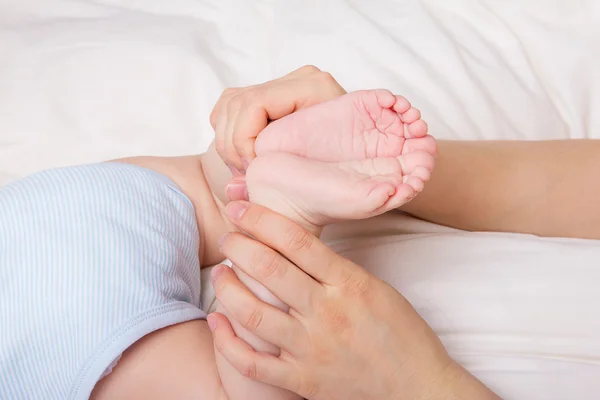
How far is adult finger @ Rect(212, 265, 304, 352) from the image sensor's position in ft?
2.18

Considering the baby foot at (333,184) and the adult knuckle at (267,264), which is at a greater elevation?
the baby foot at (333,184)

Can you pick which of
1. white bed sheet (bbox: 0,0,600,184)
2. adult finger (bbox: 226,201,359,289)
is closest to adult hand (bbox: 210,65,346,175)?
adult finger (bbox: 226,201,359,289)

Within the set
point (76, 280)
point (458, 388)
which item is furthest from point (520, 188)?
point (76, 280)

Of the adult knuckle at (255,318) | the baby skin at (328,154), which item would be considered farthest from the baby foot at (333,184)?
the adult knuckle at (255,318)

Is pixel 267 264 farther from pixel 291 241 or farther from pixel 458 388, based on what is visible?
pixel 458 388

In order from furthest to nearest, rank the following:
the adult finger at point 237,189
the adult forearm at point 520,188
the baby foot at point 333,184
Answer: the adult forearm at point 520,188, the adult finger at point 237,189, the baby foot at point 333,184

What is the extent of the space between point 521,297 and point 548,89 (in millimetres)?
520

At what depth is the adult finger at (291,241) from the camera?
659 millimetres

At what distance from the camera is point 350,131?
2.30ft

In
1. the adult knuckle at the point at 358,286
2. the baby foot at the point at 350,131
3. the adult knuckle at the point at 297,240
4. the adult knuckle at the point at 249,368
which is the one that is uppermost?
the baby foot at the point at 350,131

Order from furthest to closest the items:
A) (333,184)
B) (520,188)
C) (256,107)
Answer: (520,188) < (256,107) < (333,184)

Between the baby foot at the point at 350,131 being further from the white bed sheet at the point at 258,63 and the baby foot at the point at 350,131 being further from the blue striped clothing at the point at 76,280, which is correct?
the white bed sheet at the point at 258,63

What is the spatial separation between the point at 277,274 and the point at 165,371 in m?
0.22

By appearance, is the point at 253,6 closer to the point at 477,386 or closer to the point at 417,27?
the point at 417,27
